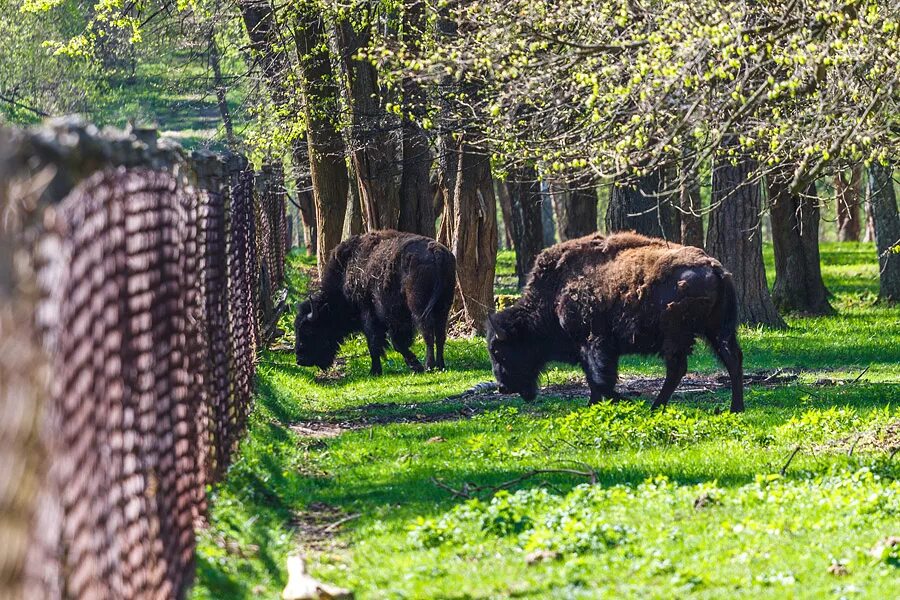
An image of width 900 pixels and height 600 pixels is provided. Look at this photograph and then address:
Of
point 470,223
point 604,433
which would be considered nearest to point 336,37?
point 470,223

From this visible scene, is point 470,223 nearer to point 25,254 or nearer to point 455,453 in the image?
point 455,453

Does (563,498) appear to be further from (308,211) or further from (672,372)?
(308,211)

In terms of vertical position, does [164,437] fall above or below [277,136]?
below

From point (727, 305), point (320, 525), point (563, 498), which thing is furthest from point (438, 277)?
point (320, 525)

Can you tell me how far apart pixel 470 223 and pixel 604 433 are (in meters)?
10.2

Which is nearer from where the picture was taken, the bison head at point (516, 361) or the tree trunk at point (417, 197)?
the bison head at point (516, 361)

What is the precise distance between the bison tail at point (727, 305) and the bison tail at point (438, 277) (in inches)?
209

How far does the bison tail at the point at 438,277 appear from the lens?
682 inches

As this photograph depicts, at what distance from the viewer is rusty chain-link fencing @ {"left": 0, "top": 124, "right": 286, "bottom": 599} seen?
337cm

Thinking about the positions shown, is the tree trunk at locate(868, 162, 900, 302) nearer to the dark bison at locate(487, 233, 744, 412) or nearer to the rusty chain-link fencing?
the dark bison at locate(487, 233, 744, 412)

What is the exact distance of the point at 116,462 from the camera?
4.77m

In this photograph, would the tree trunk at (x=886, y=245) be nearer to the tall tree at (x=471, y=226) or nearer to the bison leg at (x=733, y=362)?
the tall tree at (x=471, y=226)

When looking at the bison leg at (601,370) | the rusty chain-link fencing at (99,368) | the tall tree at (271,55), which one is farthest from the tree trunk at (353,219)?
the rusty chain-link fencing at (99,368)

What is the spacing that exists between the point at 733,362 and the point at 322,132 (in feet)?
34.5
